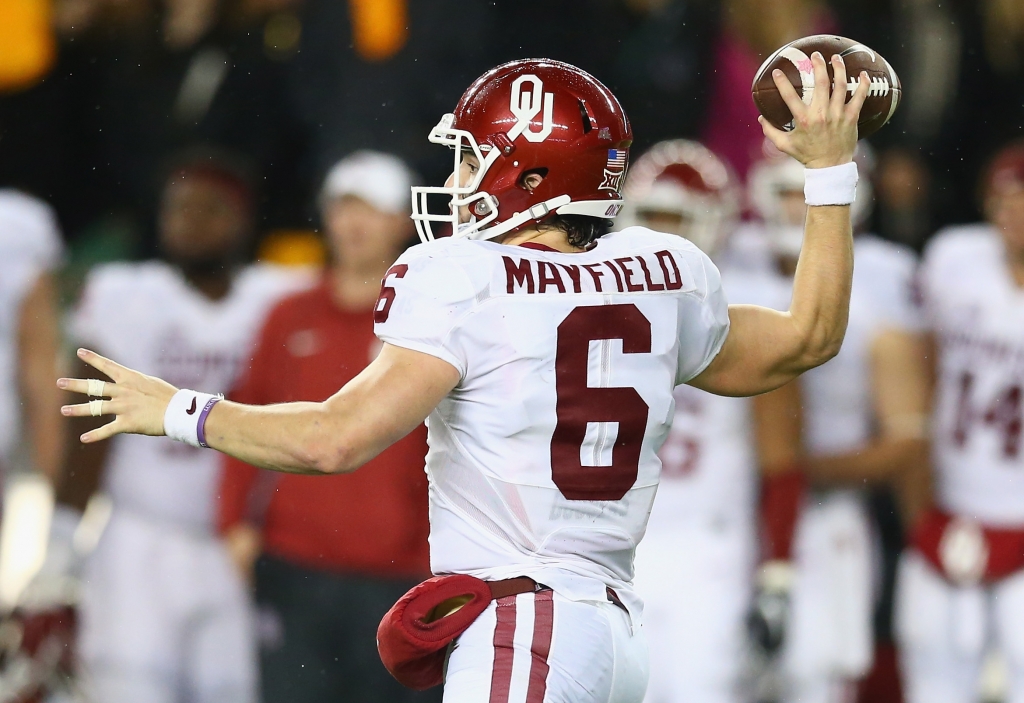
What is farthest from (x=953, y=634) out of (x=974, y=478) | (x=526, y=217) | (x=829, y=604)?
(x=526, y=217)

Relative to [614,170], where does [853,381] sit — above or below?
below

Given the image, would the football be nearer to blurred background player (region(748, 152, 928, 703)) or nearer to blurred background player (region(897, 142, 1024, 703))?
blurred background player (region(748, 152, 928, 703))

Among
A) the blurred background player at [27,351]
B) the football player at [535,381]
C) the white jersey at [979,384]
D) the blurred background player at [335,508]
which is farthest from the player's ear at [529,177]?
the blurred background player at [27,351]

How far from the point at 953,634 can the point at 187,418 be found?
9.37 ft

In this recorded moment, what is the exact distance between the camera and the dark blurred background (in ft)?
14.3

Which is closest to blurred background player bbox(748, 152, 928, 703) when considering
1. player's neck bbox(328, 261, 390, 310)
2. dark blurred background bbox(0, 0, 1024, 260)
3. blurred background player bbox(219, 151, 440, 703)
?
dark blurred background bbox(0, 0, 1024, 260)

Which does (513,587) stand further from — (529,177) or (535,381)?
(529,177)

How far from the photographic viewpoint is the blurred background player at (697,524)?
3828 millimetres

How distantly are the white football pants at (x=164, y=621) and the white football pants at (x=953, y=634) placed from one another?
6.23 feet

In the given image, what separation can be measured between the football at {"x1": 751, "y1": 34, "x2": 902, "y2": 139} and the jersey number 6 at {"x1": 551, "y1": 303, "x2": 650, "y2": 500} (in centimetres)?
43

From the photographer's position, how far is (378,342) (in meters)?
3.85

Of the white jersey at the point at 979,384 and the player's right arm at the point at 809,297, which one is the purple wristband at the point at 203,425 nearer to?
the player's right arm at the point at 809,297

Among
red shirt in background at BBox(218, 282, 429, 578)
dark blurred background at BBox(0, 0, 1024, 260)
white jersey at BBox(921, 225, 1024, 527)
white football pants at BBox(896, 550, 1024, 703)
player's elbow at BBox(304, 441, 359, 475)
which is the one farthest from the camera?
dark blurred background at BBox(0, 0, 1024, 260)

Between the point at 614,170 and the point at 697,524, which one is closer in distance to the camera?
the point at 614,170
